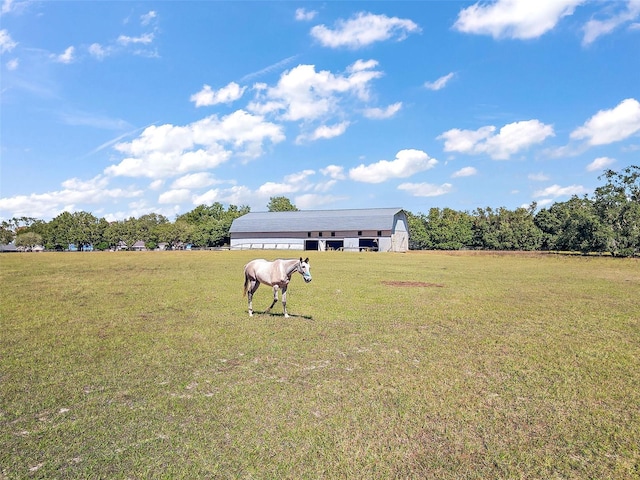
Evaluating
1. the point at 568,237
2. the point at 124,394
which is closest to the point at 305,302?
the point at 124,394

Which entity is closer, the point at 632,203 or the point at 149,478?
the point at 149,478

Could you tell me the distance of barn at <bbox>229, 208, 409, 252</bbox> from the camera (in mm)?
78250

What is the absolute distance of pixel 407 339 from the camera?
1064cm

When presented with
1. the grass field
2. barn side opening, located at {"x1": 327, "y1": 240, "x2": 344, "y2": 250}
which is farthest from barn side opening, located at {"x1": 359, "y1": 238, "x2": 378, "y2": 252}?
the grass field

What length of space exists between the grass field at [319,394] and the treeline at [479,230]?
180 ft

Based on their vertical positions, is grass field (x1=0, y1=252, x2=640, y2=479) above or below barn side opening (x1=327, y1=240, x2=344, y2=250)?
below

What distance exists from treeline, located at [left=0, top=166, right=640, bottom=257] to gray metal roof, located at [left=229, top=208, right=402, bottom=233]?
1636 cm

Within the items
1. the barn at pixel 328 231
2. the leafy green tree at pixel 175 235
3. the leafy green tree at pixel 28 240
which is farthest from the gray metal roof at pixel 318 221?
the leafy green tree at pixel 28 240

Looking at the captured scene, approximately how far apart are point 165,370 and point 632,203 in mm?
70808

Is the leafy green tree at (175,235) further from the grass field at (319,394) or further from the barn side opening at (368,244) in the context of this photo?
the grass field at (319,394)

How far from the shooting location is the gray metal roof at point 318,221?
7956cm

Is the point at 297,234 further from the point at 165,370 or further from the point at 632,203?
the point at 165,370

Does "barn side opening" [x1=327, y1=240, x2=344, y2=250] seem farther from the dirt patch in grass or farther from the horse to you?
the horse

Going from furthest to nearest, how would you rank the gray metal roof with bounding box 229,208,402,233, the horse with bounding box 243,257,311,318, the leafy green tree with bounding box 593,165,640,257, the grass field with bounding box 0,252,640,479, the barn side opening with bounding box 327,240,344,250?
the barn side opening with bounding box 327,240,344,250, the gray metal roof with bounding box 229,208,402,233, the leafy green tree with bounding box 593,165,640,257, the horse with bounding box 243,257,311,318, the grass field with bounding box 0,252,640,479
